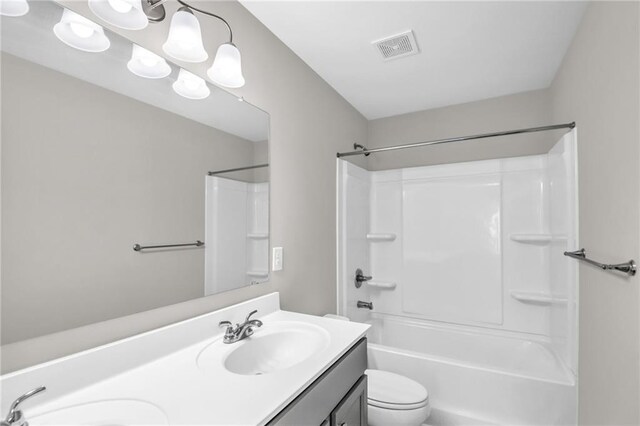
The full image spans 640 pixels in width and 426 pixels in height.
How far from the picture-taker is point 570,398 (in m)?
1.61

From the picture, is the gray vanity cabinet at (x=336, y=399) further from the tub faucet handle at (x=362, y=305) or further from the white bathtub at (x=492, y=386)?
the tub faucet handle at (x=362, y=305)

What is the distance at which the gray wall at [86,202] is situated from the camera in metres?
0.75

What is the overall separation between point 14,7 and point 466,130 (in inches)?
114

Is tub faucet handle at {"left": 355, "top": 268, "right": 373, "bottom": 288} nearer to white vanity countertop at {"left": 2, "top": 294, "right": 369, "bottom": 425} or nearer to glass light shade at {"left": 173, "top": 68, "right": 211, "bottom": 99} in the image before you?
white vanity countertop at {"left": 2, "top": 294, "right": 369, "bottom": 425}

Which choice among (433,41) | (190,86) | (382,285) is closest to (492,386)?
(382,285)

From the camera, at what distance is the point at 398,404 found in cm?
156

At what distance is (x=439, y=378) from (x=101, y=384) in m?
1.73

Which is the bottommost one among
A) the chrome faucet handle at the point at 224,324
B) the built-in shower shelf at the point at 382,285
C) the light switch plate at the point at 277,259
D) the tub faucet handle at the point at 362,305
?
the tub faucet handle at the point at 362,305

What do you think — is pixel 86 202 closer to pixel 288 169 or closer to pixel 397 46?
pixel 288 169

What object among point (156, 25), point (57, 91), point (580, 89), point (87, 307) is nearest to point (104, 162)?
point (57, 91)

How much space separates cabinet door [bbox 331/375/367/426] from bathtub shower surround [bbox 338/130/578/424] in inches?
29.0

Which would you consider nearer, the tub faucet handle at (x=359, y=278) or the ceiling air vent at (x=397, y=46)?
the ceiling air vent at (x=397, y=46)

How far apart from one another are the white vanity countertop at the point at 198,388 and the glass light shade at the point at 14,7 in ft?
2.94

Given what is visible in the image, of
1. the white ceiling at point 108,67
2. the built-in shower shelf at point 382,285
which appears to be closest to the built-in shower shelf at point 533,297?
the built-in shower shelf at point 382,285
